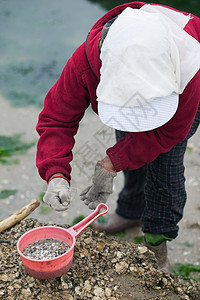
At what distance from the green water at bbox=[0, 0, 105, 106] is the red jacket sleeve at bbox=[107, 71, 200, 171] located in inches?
134

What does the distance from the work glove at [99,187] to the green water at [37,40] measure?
330 centimetres

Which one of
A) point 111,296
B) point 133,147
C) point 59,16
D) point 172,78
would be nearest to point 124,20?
point 172,78

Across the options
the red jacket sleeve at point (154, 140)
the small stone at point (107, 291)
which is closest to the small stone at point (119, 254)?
the small stone at point (107, 291)

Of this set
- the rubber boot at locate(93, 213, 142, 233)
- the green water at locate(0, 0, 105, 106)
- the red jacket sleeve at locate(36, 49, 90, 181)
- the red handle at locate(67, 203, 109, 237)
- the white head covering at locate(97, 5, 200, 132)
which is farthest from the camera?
the green water at locate(0, 0, 105, 106)

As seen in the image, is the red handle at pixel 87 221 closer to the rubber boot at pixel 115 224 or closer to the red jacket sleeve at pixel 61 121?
the red jacket sleeve at pixel 61 121

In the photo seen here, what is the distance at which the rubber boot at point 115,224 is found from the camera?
338 centimetres

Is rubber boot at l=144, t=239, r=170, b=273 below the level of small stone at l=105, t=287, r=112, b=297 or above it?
below

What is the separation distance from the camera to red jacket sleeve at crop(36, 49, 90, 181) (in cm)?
223

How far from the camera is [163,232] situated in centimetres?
267

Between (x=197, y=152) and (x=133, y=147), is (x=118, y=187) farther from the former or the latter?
(x=133, y=147)

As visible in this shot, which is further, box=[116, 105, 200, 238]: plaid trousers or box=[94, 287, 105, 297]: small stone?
box=[116, 105, 200, 238]: plaid trousers

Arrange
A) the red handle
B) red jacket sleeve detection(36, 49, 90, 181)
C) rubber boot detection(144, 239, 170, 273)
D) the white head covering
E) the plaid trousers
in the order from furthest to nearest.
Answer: rubber boot detection(144, 239, 170, 273), the plaid trousers, red jacket sleeve detection(36, 49, 90, 181), the red handle, the white head covering

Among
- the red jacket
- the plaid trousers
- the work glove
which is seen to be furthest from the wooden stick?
the plaid trousers

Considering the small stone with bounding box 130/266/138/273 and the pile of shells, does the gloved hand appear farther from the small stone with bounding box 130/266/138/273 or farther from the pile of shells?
the small stone with bounding box 130/266/138/273
